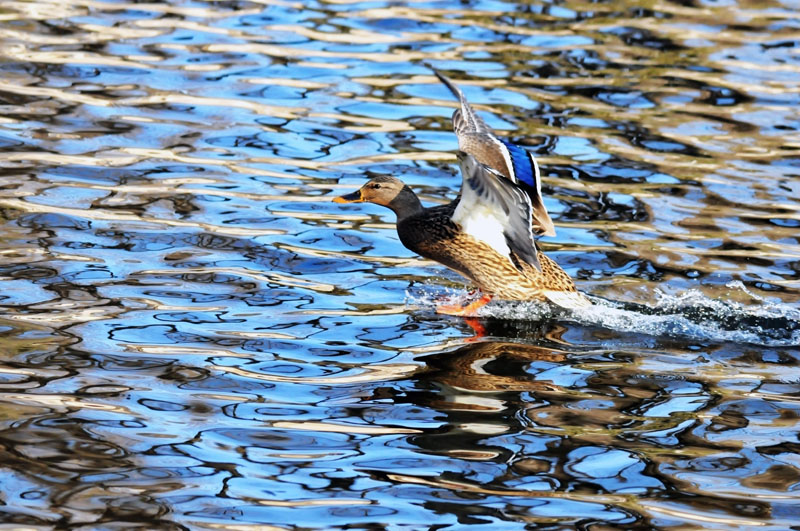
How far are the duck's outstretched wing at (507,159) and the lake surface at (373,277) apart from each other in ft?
1.94

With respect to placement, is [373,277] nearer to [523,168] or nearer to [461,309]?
[461,309]

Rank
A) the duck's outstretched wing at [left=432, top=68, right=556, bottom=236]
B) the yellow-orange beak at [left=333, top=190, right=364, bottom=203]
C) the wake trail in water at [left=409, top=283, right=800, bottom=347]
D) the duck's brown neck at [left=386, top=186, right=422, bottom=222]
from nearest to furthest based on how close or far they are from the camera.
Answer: the wake trail in water at [left=409, top=283, right=800, bottom=347] < the duck's outstretched wing at [left=432, top=68, right=556, bottom=236] < the duck's brown neck at [left=386, top=186, right=422, bottom=222] < the yellow-orange beak at [left=333, top=190, right=364, bottom=203]

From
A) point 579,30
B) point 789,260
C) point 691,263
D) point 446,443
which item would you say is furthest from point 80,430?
point 579,30

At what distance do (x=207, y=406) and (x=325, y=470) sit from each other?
802mm

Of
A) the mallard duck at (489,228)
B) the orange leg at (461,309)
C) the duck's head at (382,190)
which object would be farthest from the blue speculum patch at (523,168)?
the duck's head at (382,190)

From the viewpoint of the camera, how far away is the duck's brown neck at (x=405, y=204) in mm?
7516

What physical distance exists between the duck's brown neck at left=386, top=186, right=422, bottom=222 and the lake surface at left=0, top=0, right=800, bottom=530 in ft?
1.23

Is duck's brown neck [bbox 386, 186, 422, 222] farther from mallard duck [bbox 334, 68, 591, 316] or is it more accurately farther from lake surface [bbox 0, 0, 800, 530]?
lake surface [bbox 0, 0, 800, 530]

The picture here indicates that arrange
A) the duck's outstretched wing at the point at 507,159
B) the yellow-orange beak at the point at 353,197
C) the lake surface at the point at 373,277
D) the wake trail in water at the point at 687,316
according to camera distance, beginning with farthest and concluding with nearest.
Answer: the yellow-orange beak at the point at 353,197 < the duck's outstretched wing at the point at 507,159 < the wake trail in water at the point at 687,316 < the lake surface at the point at 373,277

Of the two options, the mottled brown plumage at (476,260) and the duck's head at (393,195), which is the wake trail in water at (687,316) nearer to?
the mottled brown plumage at (476,260)

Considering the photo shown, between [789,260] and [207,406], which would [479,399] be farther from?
[789,260]

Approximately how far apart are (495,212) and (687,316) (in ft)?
4.16

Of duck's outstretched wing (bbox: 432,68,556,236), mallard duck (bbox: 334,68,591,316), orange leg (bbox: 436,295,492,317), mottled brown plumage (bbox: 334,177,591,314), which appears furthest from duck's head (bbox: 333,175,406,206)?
orange leg (bbox: 436,295,492,317)

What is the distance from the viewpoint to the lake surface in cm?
460
